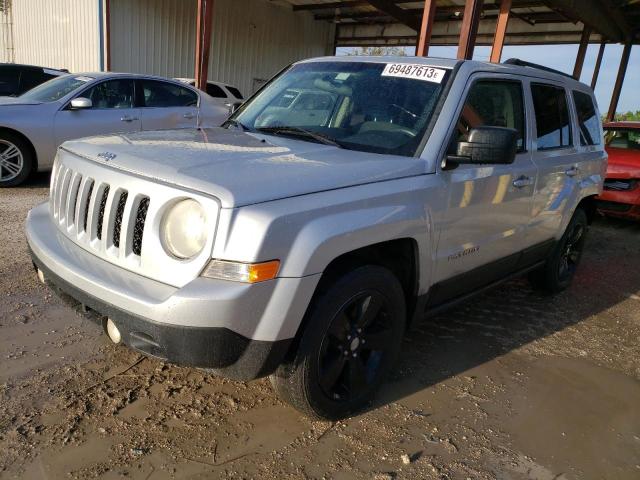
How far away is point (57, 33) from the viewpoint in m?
15.6

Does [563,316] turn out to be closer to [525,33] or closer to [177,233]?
[177,233]

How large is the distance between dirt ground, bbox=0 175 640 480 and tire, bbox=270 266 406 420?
0.51ft

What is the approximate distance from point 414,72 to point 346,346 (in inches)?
65.4

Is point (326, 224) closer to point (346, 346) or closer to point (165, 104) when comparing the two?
point (346, 346)

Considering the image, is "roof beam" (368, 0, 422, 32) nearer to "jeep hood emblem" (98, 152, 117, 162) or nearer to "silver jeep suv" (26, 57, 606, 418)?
"silver jeep suv" (26, 57, 606, 418)

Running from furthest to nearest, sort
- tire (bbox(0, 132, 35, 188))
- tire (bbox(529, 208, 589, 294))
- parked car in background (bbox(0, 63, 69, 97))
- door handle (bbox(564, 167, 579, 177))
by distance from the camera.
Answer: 1. parked car in background (bbox(0, 63, 69, 97))
2. tire (bbox(0, 132, 35, 188))
3. tire (bbox(529, 208, 589, 294))
4. door handle (bbox(564, 167, 579, 177))

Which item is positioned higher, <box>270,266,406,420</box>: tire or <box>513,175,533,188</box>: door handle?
<box>513,175,533,188</box>: door handle

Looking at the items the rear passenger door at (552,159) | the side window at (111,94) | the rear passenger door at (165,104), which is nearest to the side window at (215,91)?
the rear passenger door at (165,104)

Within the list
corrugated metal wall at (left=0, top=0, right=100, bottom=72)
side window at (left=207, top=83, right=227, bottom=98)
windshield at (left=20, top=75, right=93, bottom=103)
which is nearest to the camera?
windshield at (left=20, top=75, right=93, bottom=103)

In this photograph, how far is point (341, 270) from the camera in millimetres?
2535

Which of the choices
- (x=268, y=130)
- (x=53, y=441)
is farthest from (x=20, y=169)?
(x=53, y=441)

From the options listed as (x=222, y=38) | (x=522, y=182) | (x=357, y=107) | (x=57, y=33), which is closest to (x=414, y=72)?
(x=357, y=107)

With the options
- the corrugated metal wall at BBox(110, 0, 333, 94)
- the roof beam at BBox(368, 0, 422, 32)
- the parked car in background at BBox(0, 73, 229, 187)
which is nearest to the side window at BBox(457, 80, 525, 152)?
the parked car in background at BBox(0, 73, 229, 187)

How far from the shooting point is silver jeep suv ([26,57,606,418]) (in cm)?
210
